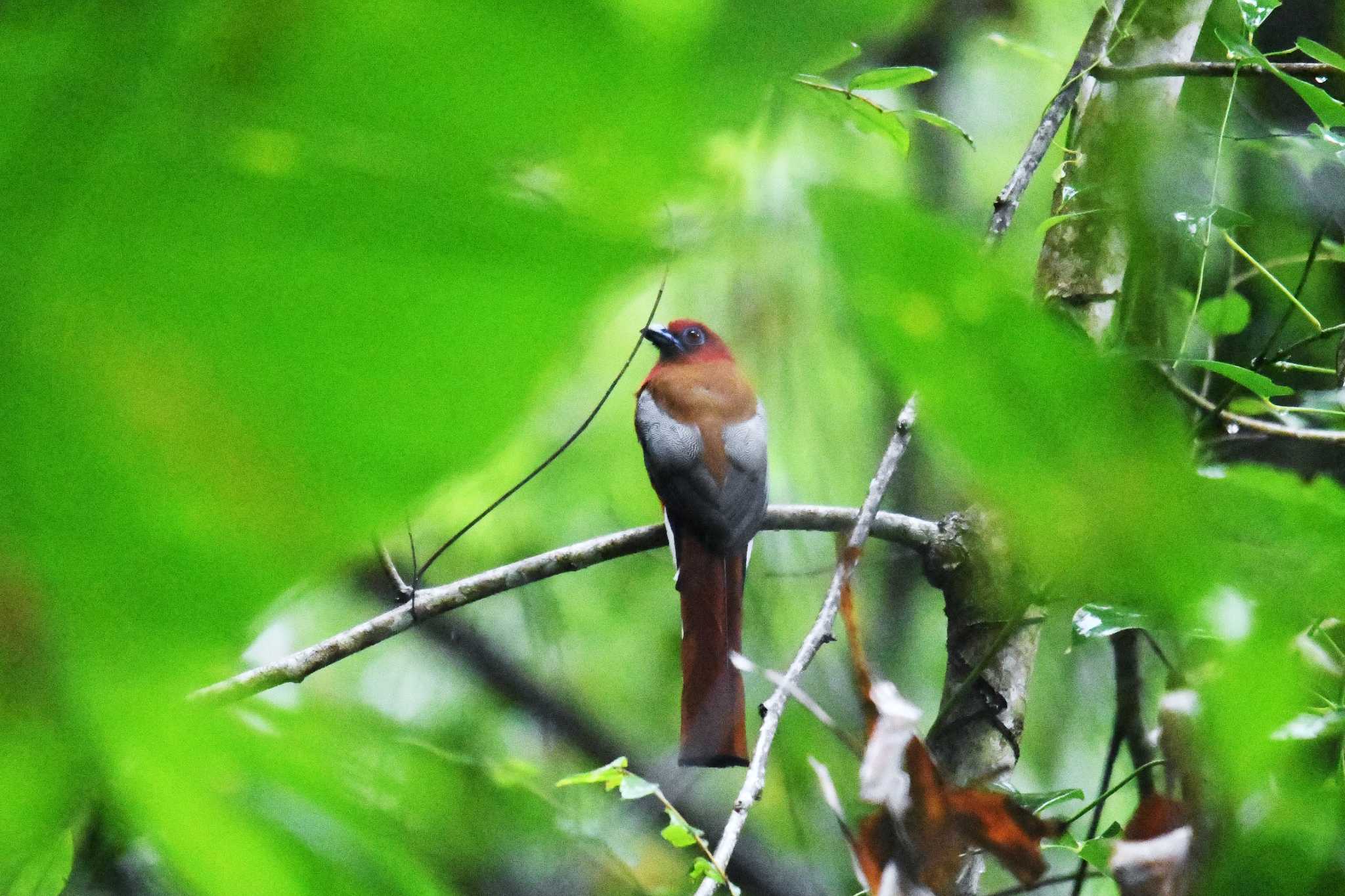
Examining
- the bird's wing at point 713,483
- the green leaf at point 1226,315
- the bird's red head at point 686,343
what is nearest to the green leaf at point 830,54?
the green leaf at point 1226,315

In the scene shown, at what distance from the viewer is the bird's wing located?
1.83 m

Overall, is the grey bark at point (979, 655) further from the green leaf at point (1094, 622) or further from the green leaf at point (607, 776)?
the green leaf at point (607, 776)

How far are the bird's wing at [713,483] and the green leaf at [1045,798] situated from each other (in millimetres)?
1012

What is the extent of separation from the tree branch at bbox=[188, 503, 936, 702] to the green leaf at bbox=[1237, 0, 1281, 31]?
0.58m

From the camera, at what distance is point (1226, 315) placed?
937mm

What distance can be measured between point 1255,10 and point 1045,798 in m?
0.60

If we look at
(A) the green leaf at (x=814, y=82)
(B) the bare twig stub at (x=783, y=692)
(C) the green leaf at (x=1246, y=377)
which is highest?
(A) the green leaf at (x=814, y=82)

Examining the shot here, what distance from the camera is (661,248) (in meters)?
0.11

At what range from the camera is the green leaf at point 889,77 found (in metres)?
0.58

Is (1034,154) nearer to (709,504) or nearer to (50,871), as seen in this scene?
(50,871)

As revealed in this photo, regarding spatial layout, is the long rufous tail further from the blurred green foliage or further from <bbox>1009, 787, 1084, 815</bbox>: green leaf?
the blurred green foliage

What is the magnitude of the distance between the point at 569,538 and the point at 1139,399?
247 centimetres

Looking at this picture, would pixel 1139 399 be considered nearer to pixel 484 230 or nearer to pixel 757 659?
pixel 484 230

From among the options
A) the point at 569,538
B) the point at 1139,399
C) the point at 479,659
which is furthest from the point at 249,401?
the point at 479,659
